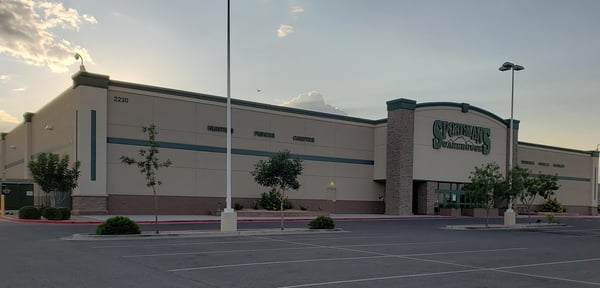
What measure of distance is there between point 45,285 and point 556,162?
60.7 metres

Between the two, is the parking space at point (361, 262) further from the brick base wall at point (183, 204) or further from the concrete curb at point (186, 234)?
the brick base wall at point (183, 204)

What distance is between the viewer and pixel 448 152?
148ft

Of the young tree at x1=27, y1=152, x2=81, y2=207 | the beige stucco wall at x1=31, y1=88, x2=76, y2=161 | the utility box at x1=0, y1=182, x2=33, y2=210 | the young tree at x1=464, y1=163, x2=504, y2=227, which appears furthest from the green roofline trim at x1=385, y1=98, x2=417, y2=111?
the utility box at x1=0, y1=182, x2=33, y2=210

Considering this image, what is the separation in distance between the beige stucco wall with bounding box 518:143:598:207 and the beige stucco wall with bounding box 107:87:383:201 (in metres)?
22.4

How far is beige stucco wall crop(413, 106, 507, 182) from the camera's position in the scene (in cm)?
4294

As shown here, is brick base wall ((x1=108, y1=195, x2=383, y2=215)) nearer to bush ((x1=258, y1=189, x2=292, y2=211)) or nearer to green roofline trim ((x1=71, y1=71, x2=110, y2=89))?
bush ((x1=258, y1=189, x2=292, y2=211))

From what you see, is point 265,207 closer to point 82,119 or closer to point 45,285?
point 82,119

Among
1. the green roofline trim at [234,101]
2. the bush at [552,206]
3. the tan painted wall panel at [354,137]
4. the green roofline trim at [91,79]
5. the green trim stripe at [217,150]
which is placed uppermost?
the green roofline trim at [91,79]

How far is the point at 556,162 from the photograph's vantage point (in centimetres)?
5881

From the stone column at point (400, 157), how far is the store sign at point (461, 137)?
3224 mm

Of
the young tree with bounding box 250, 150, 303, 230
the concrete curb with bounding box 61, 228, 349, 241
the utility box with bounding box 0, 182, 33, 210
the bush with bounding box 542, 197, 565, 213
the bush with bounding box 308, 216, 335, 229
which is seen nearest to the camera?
the concrete curb with bounding box 61, 228, 349, 241

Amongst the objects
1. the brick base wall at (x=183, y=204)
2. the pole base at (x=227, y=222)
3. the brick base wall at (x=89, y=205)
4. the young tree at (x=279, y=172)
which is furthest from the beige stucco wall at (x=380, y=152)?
the pole base at (x=227, y=222)

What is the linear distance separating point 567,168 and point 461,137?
22.6 m

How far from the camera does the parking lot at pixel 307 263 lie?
9.99 m
